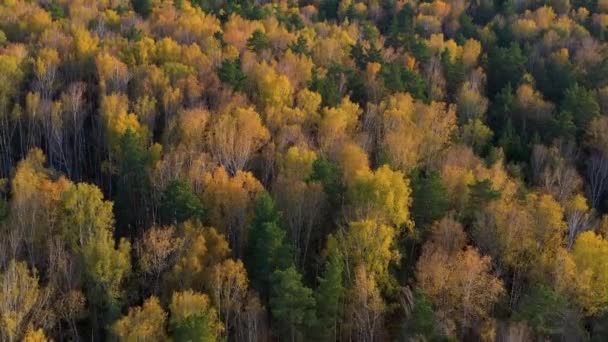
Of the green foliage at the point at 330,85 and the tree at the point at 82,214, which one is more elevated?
the green foliage at the point at 330,85

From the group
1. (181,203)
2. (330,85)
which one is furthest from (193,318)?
(330,85)

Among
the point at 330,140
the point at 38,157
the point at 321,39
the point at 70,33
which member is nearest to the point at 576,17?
the point at 321,39

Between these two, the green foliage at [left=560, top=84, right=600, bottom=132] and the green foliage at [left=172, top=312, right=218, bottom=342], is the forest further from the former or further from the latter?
the green foliage at [left=560, top=84, right=600, bottom=132]

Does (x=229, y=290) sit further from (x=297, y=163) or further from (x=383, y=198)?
(x=297, y=163)

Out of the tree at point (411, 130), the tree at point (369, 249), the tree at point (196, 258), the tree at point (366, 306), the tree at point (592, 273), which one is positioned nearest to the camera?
the tree at point (366, 306)

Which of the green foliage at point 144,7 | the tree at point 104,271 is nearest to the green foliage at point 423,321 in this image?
the tree at point 104,271

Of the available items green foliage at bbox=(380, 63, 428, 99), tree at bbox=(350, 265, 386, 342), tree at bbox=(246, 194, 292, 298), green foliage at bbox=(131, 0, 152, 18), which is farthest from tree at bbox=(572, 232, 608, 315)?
green foliage at bbox=(131, 0, 152, 18)

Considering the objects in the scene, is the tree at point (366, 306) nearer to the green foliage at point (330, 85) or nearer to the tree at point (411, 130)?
the tree at point (411, 130)
